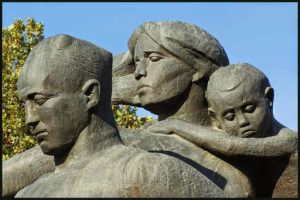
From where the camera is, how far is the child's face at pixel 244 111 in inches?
421

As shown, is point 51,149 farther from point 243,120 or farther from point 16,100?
point 16,100

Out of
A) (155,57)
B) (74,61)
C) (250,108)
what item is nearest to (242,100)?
(250,108)

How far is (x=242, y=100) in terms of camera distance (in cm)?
1069

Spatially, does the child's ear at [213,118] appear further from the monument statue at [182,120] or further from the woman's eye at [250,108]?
the woman's eye at [250,108]

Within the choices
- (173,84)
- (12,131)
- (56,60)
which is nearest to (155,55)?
(173,84)

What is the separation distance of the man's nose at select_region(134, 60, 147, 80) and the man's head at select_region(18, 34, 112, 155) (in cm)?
182

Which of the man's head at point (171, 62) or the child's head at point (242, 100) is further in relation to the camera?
the man's head at point (171, 62)

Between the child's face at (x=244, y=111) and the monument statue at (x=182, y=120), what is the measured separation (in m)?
0.09

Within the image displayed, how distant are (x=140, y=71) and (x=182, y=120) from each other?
2.11ft

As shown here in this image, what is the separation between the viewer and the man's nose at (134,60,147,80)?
11250mm

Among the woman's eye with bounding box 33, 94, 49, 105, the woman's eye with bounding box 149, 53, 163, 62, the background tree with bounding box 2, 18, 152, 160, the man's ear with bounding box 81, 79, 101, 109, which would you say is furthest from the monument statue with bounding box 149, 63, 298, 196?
the background tree with bounding box 2, 18, 152, 160

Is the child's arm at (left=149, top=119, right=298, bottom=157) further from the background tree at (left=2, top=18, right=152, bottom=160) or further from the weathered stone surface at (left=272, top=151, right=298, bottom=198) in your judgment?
the background tree at (left=2, top=18, right=152, bottom=160)

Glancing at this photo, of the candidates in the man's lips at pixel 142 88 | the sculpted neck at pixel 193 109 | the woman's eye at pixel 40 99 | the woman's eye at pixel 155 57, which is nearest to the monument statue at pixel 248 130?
the sculpted neck at pixel 193 109

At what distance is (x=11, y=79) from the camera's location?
75.6 ft
